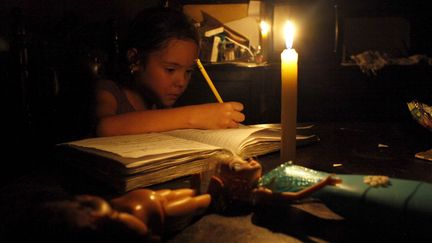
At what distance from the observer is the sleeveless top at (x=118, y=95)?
1.33 m

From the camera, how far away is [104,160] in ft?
2.04

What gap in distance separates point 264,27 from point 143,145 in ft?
7.11

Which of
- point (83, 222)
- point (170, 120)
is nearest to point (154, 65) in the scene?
point (170, 120)

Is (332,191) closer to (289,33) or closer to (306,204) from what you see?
(306,204)

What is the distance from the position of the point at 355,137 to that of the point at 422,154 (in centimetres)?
24

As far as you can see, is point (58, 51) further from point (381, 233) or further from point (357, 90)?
point (357, 90)

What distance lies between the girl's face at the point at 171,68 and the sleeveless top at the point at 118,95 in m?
0.10

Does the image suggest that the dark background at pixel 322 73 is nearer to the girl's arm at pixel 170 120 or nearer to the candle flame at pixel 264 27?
the candle flame at pixel 264 27

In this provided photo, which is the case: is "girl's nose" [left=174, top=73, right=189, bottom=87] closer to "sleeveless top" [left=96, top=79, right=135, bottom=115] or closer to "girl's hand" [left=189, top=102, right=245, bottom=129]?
"sleeveless top" [left=96, top=79, right=135, bottom=115]

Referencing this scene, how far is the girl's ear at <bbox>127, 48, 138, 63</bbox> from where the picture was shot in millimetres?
1416

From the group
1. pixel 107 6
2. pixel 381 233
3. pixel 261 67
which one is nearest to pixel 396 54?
pixel 261 67

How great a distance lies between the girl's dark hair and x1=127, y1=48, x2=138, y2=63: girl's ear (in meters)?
0.02

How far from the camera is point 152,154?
2.04 ft

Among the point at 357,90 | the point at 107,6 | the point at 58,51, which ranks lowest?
the point at 357,90
